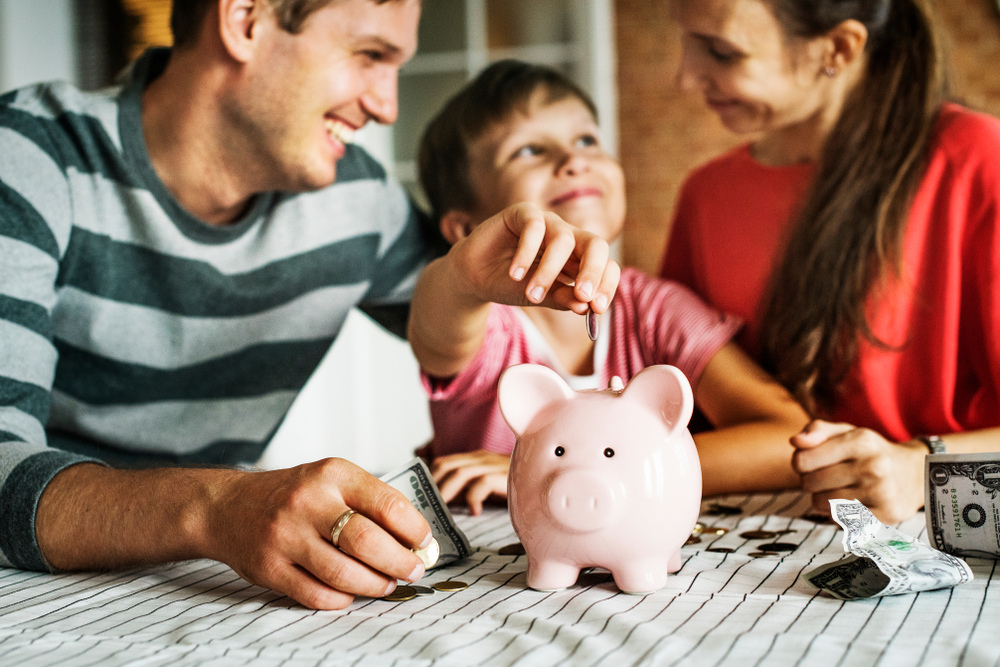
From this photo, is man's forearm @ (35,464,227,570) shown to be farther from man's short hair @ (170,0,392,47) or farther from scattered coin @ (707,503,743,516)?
man's short hair @ (170,0,392,47)

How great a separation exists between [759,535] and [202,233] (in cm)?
92

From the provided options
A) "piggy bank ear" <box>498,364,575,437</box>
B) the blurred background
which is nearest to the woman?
"piggy bank ear" <box>498,364,575,437</box>

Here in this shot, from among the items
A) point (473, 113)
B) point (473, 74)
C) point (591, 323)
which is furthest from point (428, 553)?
point (473, 74)

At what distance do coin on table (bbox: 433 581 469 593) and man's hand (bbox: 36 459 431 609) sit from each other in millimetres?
41

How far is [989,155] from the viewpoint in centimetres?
121

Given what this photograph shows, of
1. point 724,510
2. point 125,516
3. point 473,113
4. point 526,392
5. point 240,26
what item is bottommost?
point 724,510

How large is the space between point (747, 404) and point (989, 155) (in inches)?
19.7

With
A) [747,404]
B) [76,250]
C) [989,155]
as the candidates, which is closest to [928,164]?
[989,155]

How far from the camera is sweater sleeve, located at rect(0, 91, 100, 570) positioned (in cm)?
81

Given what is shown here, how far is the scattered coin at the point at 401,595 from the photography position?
696 mm

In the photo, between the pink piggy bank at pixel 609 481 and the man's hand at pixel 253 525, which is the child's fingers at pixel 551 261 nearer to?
the pink piggy bank at pixel 609 481

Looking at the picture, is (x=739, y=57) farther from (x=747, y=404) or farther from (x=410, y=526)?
(x=410, y=526)

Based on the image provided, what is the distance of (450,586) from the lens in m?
0.72

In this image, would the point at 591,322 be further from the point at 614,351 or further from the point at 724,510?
the point at 614,351
